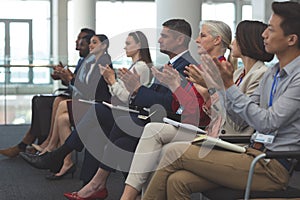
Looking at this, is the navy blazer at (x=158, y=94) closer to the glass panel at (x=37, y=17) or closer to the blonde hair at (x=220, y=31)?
the blonde hair at (x=220, y=31)

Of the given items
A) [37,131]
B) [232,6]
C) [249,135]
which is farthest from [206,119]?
[232,6]

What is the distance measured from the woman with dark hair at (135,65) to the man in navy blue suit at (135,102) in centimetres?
20

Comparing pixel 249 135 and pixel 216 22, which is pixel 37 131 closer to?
pixel 216 22

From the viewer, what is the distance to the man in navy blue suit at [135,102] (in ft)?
12.1

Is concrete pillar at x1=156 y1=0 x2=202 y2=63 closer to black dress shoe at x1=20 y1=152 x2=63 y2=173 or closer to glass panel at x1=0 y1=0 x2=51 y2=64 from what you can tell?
black dress shoe at x1=20 y1=152 x2=63 y2=173

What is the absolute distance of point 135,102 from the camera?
3.76 m

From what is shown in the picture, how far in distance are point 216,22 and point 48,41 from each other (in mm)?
18469

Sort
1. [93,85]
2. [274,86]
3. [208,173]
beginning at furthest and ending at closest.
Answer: [93,85]
[274,86]
[208,173]

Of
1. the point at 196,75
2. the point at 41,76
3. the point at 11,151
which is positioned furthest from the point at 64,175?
the point at 41,76

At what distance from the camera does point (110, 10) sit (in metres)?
22.1

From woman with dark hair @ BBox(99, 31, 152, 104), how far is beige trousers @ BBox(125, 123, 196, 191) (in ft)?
3.36

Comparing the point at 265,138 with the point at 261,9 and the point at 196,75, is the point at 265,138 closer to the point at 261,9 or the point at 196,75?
the point at 196,75

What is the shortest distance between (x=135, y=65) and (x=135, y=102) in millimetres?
650

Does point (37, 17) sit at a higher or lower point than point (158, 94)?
higher
